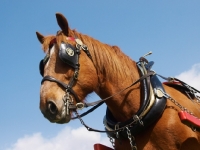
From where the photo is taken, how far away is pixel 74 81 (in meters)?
4.23

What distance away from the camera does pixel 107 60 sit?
4652mm

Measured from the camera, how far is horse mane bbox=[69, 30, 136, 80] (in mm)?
4598

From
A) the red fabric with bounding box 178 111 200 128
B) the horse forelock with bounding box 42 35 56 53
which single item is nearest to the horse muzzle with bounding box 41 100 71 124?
the horse forelock with bounding box 42 35 56 53

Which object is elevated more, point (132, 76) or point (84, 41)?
point (84, 41)

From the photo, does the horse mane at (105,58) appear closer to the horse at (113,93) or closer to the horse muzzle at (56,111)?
the horse at (113,93)

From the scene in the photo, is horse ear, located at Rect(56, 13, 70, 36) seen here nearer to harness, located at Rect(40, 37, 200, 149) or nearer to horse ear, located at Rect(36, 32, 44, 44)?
harness, located at Rect(40, 37, 200, 149)

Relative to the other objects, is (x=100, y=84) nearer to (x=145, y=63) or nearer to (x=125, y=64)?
(x=125, y=64)

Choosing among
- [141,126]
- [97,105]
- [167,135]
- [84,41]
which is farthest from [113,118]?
[84,41]

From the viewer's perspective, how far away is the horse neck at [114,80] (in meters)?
4.57

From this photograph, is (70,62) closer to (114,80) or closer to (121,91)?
(114,80)

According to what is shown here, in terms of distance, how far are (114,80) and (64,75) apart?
815mm

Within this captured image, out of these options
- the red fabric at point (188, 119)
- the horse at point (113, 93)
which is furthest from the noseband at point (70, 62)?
the red fabric at point (188, 119)

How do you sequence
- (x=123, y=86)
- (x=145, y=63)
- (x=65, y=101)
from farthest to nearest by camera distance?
(x=145, y=63) → (x=123, y=86) → (x=65, y=101)

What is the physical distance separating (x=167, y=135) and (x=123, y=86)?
0.96 meters
